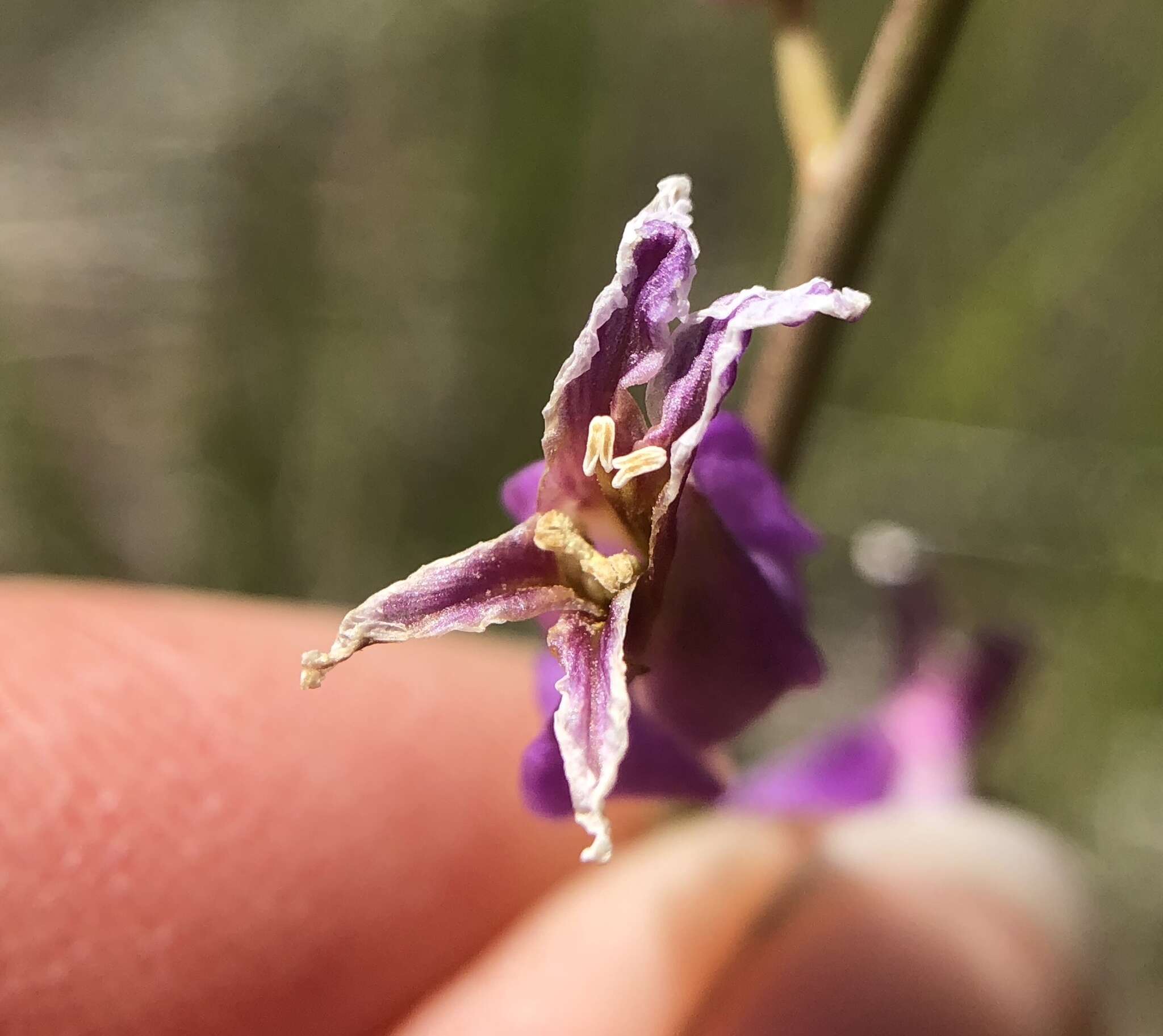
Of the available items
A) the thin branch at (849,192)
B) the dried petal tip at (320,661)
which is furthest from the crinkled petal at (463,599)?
the thin branch at (849,192)

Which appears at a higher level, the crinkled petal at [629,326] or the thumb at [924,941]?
the crinkled petal at [629,326]

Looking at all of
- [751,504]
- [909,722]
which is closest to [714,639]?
[751,504]

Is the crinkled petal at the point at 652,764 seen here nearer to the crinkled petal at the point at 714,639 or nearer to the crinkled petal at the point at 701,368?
the crinkled petal at the point at 714,639

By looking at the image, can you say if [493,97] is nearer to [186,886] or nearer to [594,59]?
[594,59]

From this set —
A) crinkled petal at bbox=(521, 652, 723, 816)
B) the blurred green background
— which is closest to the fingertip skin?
crinkled petal at bbox=(521, 652, 723, 816)

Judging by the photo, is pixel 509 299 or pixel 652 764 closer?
pixel 652 764

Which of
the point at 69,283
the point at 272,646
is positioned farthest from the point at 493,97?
the point at 272,646

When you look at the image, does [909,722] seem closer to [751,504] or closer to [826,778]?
[826,778]
